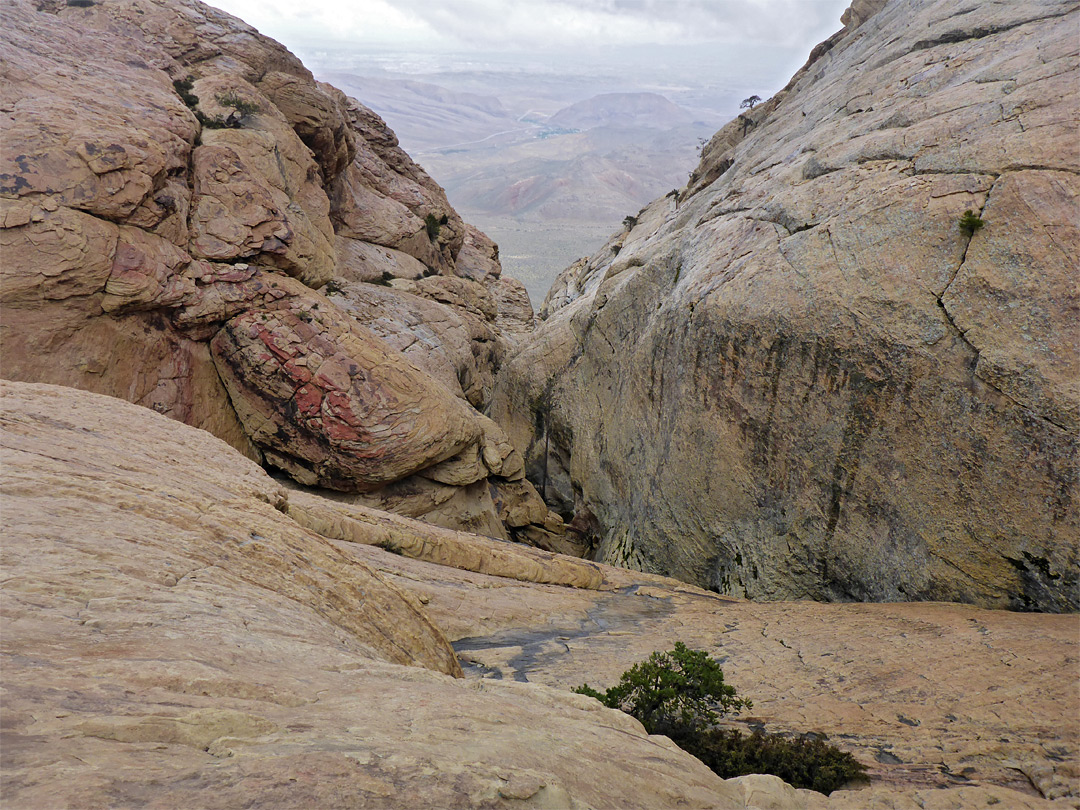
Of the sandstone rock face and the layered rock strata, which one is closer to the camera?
the layered rock strata

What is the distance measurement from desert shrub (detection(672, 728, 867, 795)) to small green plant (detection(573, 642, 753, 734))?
1.33ft

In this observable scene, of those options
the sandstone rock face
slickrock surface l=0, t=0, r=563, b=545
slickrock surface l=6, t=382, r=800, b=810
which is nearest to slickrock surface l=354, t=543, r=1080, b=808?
the sandstone rock face

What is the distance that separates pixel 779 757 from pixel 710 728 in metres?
1.42

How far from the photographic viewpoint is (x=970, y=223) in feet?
38.9

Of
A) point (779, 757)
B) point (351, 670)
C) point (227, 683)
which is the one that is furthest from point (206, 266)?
point (779, 757)

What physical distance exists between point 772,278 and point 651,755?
37.4 feet

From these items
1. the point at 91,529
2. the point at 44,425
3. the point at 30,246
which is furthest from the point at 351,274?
the point at 91,529

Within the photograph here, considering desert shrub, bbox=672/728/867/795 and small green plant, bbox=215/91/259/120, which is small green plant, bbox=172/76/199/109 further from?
desert shrub, bbox=672/728/867/795

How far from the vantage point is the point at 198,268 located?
20.1 meters

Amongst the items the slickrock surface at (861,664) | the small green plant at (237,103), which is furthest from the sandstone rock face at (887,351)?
the small green plant at (237,103)

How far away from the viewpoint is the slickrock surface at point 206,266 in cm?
1695

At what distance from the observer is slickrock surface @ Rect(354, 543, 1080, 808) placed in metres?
7.45

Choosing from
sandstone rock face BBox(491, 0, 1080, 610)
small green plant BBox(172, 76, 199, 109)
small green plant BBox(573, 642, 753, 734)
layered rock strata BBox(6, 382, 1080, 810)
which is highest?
small green plant BBox(172, 76, 199, 109)

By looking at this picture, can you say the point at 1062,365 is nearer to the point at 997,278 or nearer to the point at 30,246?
the point at 997,278
